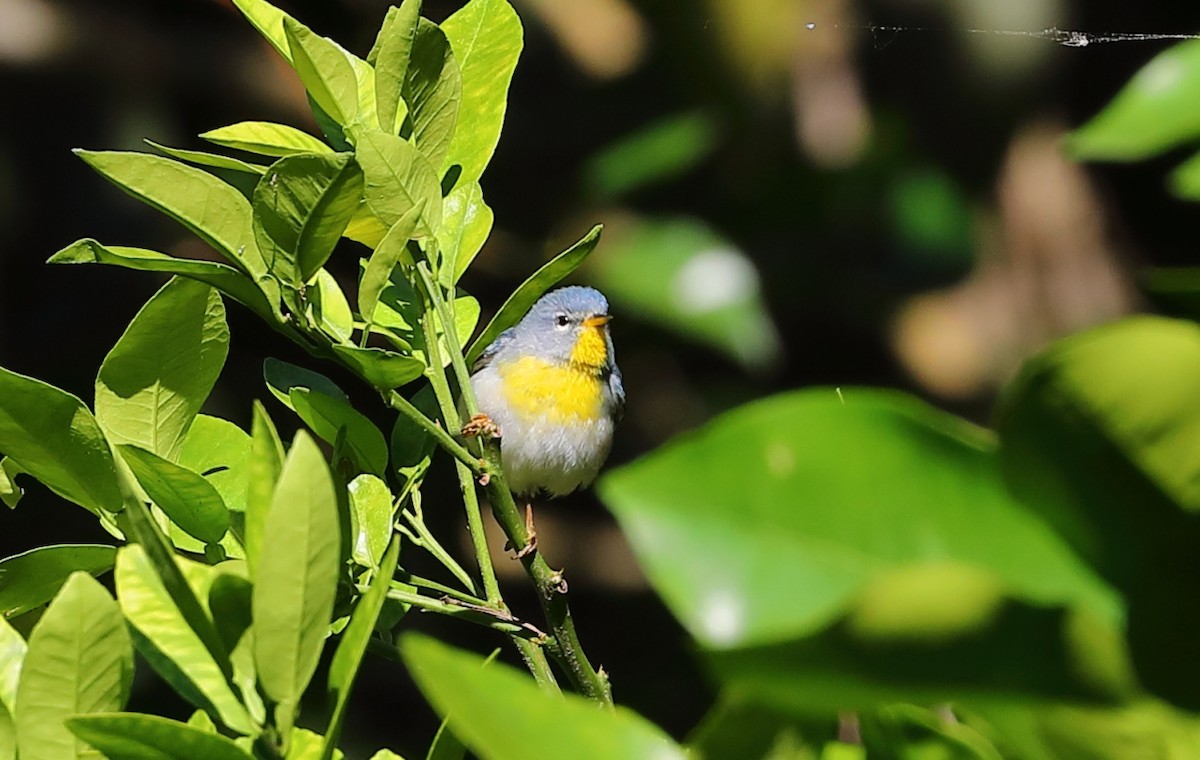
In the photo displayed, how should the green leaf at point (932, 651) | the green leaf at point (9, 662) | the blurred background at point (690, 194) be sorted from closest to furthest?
the green leaf at point (932, 651) → the green leaf at point (9, 662) → the blurred background at point (690, 194)

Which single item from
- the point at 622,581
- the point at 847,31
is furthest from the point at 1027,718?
the point at 622,581

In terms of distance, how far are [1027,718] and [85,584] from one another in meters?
0.26

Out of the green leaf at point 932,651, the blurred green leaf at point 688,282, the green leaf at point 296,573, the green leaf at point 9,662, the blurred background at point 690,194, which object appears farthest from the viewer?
the blurred background at point 690,194

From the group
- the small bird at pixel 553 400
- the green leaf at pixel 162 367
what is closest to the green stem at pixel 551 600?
the green leaf at pixel 162 367

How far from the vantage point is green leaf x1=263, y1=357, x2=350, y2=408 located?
1.92 ft

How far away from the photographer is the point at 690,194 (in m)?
1.71

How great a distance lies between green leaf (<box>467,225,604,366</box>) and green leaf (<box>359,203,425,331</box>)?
0.06 meters

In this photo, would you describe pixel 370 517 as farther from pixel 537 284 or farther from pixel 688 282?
pixel 688 282

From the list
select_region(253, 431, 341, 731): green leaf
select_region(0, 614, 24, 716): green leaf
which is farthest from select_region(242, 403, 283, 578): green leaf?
select_region(0, 614, 24, 716): green leaf

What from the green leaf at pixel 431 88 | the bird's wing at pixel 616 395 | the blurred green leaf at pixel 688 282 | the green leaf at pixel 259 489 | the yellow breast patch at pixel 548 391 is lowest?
the bird's wing at pixel 616 395

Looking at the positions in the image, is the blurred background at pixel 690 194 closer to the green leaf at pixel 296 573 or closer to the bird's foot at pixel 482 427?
the bird's foot at pixel 482 427

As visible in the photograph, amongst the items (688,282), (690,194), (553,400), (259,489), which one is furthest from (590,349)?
(259,489)

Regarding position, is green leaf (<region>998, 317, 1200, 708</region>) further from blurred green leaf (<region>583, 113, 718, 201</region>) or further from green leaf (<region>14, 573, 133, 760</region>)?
blurred green leaf (<region>583, 113, 718, 201</region>)

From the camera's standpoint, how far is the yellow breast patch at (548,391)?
172 cm
